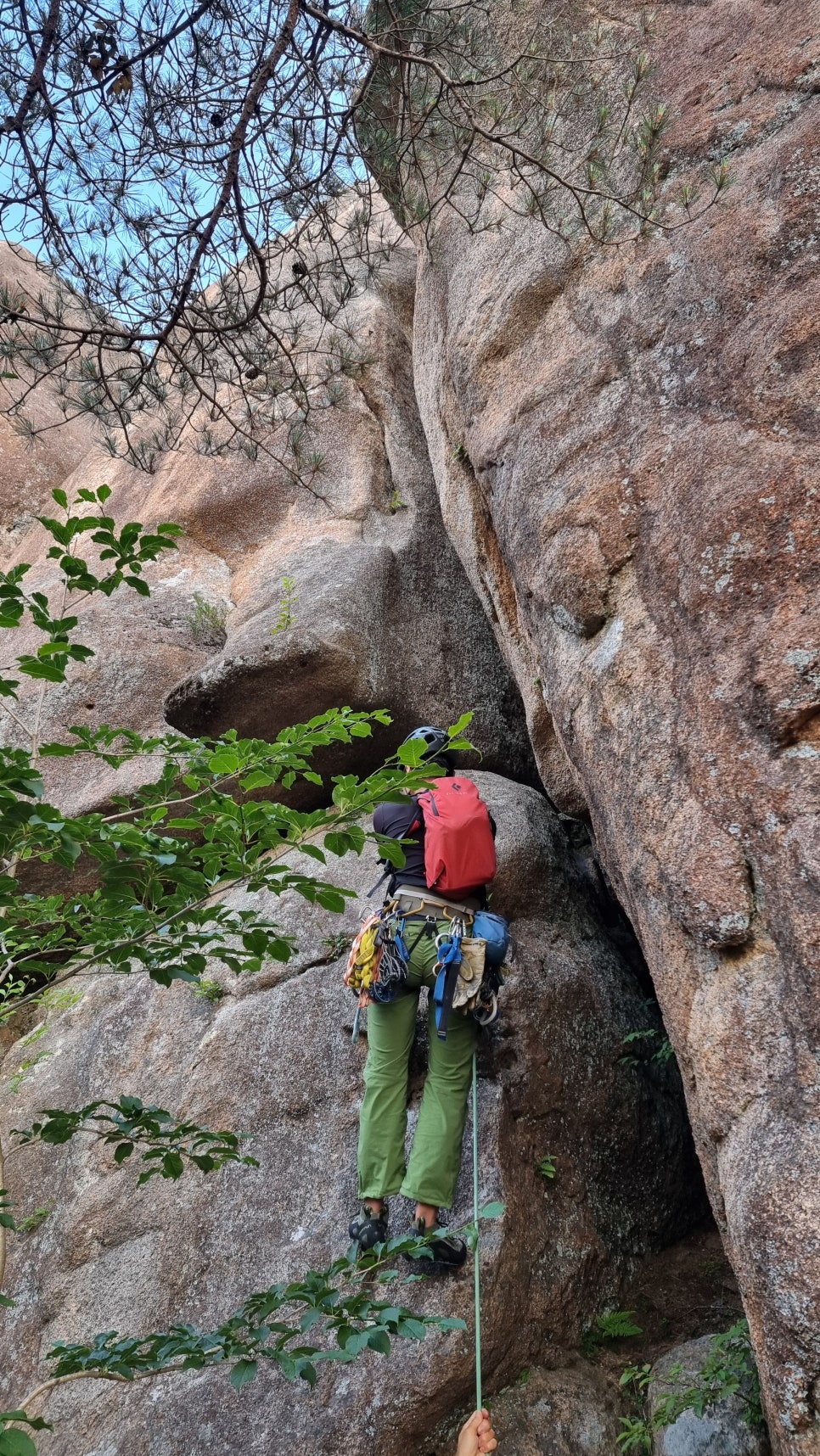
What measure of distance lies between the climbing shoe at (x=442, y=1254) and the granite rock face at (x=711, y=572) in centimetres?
134

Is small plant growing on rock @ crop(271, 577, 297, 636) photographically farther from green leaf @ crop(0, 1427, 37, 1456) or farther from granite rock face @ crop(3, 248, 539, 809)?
green leaf @ crop(0, 1427, 37, 1456)

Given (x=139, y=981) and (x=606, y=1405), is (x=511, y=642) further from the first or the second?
(x=606, y=1405)

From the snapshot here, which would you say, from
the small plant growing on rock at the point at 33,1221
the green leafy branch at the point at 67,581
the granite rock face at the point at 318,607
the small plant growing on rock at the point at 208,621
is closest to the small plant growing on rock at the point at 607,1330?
the small plant growing on rock at the point at 33,1221

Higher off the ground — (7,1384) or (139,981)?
(139,981)

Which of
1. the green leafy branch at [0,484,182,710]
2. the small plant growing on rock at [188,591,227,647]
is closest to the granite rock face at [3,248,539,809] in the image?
the small plant growing on rock at [188,591,227,647]

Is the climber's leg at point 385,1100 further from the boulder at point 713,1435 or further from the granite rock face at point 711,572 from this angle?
the boulder at point 713,1435

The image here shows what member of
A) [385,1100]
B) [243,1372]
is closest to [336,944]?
[385,1100]

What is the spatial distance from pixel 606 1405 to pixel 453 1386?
782 mm

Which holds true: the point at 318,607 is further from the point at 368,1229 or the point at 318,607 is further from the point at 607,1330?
the point at 607,1330

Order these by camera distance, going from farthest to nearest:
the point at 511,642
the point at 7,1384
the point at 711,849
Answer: the point at 511,642, the point at 7,1384, the point at 711,849

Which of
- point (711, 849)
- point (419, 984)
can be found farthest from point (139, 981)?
point (711, 849)

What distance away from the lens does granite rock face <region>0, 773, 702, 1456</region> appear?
185 inches

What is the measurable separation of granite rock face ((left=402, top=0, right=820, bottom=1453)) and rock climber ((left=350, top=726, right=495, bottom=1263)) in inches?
40.2

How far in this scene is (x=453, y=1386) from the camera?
15.0 ft
